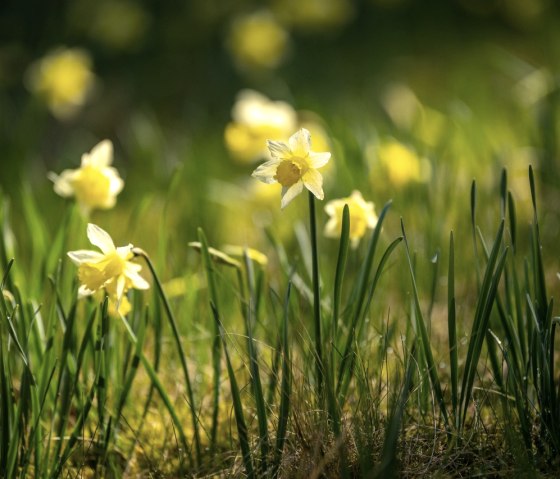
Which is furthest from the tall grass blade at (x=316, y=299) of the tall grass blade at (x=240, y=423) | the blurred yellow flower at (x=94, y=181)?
the blurred yellow flower at (x=94, y=181)

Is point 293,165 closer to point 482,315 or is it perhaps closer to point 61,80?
point 482,315

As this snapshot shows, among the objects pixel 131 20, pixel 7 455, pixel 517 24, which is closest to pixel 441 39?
pixel 517 24

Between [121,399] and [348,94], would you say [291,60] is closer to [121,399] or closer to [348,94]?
[348,94]

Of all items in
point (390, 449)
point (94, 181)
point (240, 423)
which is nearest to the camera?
point (390, 449)

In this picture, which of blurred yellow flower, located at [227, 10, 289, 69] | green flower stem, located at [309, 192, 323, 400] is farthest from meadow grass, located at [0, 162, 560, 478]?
blurred yellow flower, located at [227, 10, 289, 69]

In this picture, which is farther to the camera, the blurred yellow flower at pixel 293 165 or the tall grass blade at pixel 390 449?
the blurred yellow flower at pixel 293 165

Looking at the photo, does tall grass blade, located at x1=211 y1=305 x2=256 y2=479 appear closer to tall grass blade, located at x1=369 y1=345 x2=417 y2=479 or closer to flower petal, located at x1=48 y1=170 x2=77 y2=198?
tall grass blade, located at x1=369 y1=345 x2=417 y2=479

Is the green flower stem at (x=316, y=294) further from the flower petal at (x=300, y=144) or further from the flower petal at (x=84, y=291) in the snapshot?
the flower petal at (x=84, y=291)

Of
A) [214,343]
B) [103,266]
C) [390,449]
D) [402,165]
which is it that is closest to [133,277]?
[103,266]
